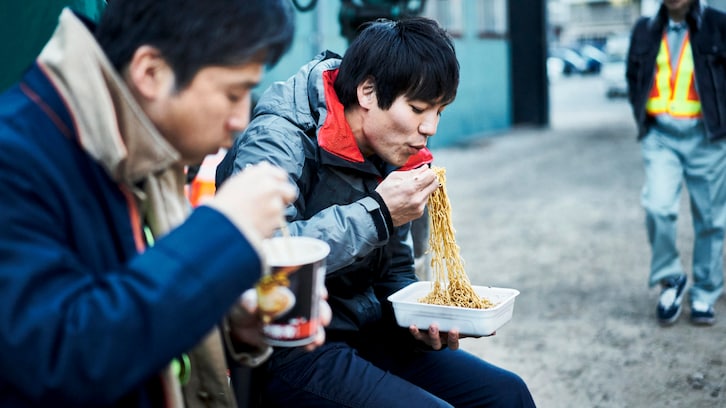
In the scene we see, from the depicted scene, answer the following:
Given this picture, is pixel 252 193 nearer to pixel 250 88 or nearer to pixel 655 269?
pixel 250 88

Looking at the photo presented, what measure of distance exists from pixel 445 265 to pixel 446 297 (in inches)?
6.3

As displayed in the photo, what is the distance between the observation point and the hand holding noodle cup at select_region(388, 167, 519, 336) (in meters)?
2.29

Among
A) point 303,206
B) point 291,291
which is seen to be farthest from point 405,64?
point 291,291

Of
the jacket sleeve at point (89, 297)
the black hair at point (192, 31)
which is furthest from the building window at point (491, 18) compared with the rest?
the jacket sleeve at point (89, 297)

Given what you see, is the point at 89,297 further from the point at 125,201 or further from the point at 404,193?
the point at 404,193

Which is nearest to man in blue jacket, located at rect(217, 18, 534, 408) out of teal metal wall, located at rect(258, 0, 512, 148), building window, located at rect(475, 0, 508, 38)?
teal metal wall, located at rect(258, 0, 512, 148)

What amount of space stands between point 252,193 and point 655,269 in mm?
4492

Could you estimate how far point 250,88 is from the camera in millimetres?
1495

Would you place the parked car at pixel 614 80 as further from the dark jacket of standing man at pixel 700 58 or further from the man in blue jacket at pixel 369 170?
the man in blue jacket at pixel 369 170

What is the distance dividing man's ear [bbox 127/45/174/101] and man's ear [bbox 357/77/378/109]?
1075 millimetres

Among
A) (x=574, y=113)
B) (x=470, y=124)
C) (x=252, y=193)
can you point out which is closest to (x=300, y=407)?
(x=252, y=193)

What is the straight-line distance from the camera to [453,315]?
2316 millimetres

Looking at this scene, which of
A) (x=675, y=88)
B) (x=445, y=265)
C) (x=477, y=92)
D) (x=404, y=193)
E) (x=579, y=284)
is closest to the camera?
(x=404, y=193)

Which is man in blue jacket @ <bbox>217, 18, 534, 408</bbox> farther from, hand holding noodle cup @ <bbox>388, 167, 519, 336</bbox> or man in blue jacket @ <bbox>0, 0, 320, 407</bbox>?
man in blue jacket @ <bbox>0, 0, 320, 407</bbox>
